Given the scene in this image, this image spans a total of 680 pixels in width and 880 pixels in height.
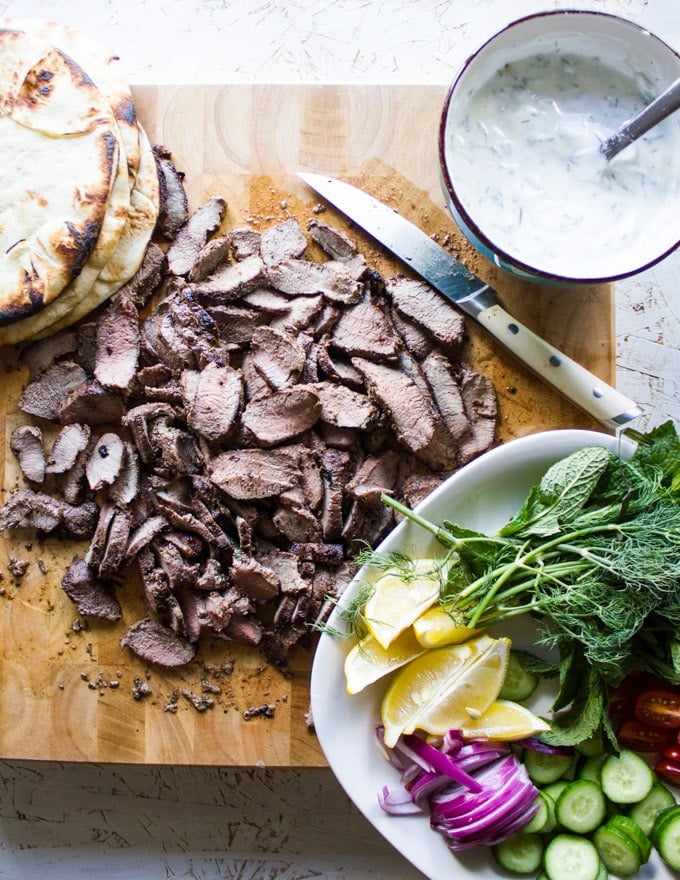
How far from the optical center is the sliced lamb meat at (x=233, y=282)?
2.81 metres

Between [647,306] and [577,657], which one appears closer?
[577,657]

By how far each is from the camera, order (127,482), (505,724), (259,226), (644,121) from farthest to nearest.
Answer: (259,226) → (127,482) → (505,724) → (644,121)

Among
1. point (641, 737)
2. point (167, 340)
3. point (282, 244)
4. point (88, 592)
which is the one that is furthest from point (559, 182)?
point (88, 592)

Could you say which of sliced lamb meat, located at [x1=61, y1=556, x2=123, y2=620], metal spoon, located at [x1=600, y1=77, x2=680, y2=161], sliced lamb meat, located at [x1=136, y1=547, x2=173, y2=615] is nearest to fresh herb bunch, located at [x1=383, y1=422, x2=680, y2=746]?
sliced lamb meat, located at [x1=136, y1=547, x2=173, y2=615]

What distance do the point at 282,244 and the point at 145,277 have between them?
0.50 meters


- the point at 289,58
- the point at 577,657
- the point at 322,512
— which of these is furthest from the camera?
the point at 289,58

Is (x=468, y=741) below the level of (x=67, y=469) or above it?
below

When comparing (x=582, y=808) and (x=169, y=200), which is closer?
(x=582, y=808)

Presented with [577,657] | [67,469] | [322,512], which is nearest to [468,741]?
[577,657]

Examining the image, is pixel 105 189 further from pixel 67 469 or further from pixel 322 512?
pixel 322 512

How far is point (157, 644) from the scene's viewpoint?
9.07 ft

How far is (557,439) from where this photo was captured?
8.80 feet

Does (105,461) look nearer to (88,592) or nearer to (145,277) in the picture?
(88,592)

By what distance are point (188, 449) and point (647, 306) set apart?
1.92 meters
